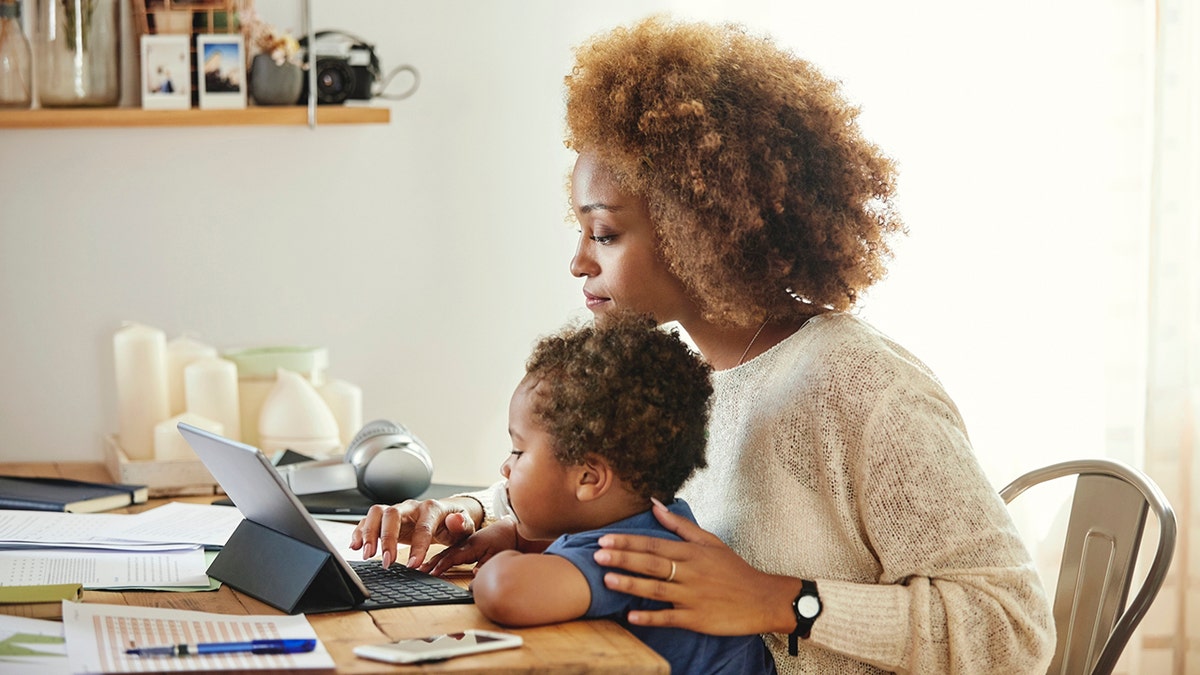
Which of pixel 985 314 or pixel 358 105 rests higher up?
pixel 358 105

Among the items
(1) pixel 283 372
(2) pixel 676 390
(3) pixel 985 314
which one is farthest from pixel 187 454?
(3) pixel 985 314

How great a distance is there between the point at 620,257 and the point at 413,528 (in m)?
0.38

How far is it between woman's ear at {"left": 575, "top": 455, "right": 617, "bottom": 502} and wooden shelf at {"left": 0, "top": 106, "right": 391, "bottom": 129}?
1511 millimetres

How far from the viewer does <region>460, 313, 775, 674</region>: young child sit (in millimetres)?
1185

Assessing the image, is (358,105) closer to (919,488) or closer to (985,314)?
(985,314)

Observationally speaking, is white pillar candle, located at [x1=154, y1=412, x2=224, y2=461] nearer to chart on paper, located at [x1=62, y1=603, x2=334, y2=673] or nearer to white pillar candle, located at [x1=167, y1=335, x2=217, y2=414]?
white pillar candle, located at [x1=167, y1=335, x2=217, y2=414]

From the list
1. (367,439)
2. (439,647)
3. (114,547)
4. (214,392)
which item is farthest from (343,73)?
(439,647)

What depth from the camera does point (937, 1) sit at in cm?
271

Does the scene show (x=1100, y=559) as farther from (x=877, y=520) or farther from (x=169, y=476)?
(x=169, y=476)

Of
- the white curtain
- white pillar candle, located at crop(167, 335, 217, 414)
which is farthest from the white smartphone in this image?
the white curtain

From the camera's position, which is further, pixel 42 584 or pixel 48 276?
pixel 48 276

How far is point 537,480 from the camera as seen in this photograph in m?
1.24

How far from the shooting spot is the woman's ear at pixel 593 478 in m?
1.21

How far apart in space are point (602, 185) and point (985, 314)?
1.53 m
